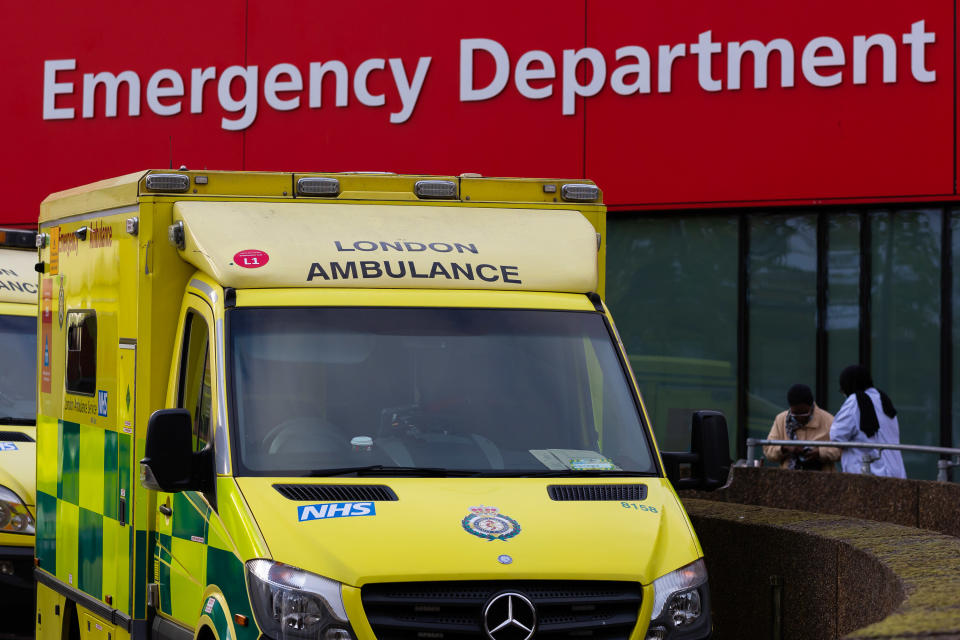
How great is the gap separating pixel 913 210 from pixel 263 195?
445 inches

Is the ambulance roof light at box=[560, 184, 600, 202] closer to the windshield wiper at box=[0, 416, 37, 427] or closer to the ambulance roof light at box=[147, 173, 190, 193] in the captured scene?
the ambulance roof light at box=[147, 173, 190, 193]

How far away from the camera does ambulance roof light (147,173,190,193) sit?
7.43m

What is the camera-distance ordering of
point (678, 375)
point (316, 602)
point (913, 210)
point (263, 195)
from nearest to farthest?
point (316, 602) → point (263, 195) → point (913, 210) → point (678, 375)

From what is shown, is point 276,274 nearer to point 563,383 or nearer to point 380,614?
point 563,383

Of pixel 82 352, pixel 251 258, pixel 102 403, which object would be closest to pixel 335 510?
pixel 251 258

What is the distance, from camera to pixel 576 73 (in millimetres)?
18859

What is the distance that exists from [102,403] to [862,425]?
7.57 meters

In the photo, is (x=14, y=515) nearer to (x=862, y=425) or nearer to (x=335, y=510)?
(x=335, y=510)

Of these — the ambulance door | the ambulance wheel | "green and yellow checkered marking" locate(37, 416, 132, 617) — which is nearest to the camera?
the ambulance door

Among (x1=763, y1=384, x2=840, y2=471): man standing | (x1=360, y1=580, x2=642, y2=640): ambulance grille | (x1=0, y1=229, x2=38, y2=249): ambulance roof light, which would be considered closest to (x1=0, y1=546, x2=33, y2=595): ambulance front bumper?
(x1=0, y1=229, x2=38, y2=249): ambulance roof light

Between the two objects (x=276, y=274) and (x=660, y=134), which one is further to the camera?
(x=660, y=134)

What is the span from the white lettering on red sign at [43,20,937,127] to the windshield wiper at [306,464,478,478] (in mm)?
11963

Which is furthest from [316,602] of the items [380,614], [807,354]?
[807,354]

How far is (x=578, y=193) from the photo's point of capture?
7.93 metres
